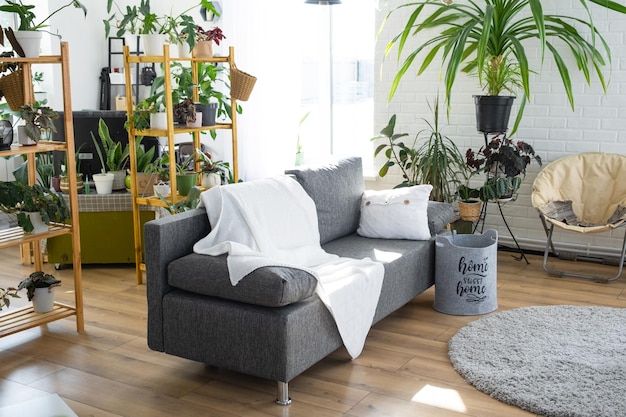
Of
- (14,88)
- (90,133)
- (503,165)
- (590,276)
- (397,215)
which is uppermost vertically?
(14,88)

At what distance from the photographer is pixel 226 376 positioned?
3.49 m

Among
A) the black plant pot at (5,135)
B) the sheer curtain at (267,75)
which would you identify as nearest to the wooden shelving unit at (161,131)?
the black plant pot at (5,135)

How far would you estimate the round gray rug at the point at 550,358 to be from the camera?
3115 mm

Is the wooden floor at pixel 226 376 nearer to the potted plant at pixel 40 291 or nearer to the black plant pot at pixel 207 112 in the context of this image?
the potted plant at pixel 40 291

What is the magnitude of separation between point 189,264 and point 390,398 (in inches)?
41.4

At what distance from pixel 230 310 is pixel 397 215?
1.48 meters

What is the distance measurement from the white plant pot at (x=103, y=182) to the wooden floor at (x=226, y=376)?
96 cm

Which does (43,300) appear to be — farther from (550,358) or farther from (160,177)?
(550,358)

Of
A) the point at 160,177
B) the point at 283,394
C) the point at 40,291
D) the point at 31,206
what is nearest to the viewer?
the point at 283,394

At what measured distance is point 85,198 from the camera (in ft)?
17.1

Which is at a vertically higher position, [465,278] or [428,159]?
[428,159]

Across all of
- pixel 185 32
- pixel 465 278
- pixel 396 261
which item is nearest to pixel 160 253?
pixel 396 261

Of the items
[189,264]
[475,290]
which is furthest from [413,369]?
[189,264]

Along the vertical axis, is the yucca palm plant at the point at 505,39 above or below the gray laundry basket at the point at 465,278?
above
